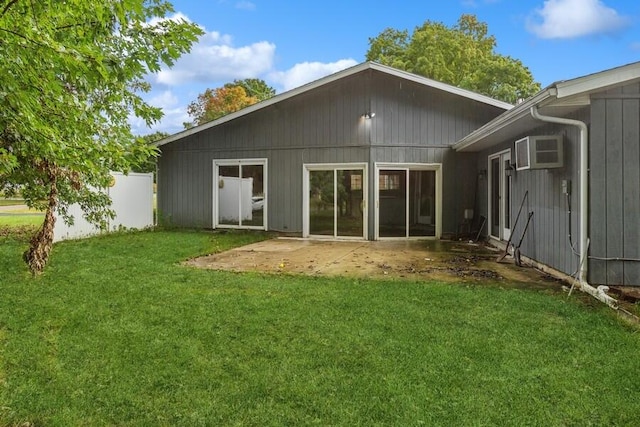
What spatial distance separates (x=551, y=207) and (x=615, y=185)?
1.18m

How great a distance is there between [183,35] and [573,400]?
11.1 feet

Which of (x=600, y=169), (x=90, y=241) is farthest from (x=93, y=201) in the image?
(x=600, y=169)

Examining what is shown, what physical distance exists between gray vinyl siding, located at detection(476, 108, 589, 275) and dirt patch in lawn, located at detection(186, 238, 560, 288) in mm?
348

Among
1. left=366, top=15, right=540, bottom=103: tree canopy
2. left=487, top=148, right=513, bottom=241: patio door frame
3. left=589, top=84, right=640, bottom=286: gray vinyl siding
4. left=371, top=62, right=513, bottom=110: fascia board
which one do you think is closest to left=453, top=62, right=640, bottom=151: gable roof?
left=589, top=84, right=640, bottom=286: gray vinyl siding

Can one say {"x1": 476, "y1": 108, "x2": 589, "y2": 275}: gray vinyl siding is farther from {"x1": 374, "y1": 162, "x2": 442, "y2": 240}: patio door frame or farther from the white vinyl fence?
the white vinyl fence

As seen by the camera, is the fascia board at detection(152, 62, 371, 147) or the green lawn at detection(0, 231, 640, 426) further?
the fascia board at detection(152, 62, 371, 147)

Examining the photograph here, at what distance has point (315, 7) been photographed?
14695mm

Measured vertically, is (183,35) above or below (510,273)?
above

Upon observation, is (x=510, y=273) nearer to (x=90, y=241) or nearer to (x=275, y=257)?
(x=275, y=257)

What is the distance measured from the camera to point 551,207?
611 cm

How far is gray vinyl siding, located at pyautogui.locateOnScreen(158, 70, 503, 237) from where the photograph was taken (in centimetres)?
1050

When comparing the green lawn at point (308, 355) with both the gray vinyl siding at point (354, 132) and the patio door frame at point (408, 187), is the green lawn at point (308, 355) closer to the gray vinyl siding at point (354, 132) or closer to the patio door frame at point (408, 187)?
the patio door frame at point (408, 187)

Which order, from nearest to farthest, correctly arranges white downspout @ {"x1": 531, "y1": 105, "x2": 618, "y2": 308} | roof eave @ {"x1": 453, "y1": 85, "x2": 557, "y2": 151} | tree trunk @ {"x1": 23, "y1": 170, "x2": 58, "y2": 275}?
roof eave @ {"x1": 453, "y1": 85, "x2": 557, "y2": 151} → white downspout @ {"x1": 531, "y1": 105, "x2": 618, "y2": 308} → tree trunk @ {"x1": 23, "y1": 170, "x2": 58, "y2": 275}

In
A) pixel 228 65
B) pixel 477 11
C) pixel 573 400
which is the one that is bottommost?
pixel 573 400
